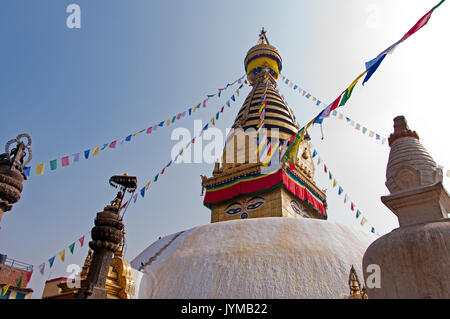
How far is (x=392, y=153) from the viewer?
13.3 ft

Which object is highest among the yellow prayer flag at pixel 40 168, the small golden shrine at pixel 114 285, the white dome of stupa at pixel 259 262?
the yellow prayer flag at pixel 40 168

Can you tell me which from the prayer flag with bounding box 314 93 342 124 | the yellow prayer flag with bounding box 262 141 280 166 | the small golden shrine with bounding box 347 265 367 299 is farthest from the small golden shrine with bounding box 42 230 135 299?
the yellow prayer flag with bounding box 262 141 280 166

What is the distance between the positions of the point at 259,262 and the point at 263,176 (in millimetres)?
8261

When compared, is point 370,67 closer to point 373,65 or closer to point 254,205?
point 373,65

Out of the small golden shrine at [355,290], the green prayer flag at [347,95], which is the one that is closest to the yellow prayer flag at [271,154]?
the green prayer flag at [347,95]

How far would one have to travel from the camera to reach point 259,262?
6.61 metres

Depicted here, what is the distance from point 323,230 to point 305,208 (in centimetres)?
779

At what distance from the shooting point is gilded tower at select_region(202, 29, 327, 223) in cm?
1441

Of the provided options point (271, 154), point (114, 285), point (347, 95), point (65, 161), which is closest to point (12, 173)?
point (114, 285)

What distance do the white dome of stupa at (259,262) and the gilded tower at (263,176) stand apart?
231 inches

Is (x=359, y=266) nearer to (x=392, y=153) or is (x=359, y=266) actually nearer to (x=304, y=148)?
(x=392, y=153)

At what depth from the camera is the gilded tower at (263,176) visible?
14414 mm

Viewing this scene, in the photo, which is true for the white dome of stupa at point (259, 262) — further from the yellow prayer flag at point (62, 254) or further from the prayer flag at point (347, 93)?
the prayer flag at point (347, 93)

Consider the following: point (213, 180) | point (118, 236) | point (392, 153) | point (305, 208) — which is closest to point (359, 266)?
point (392, 153)
